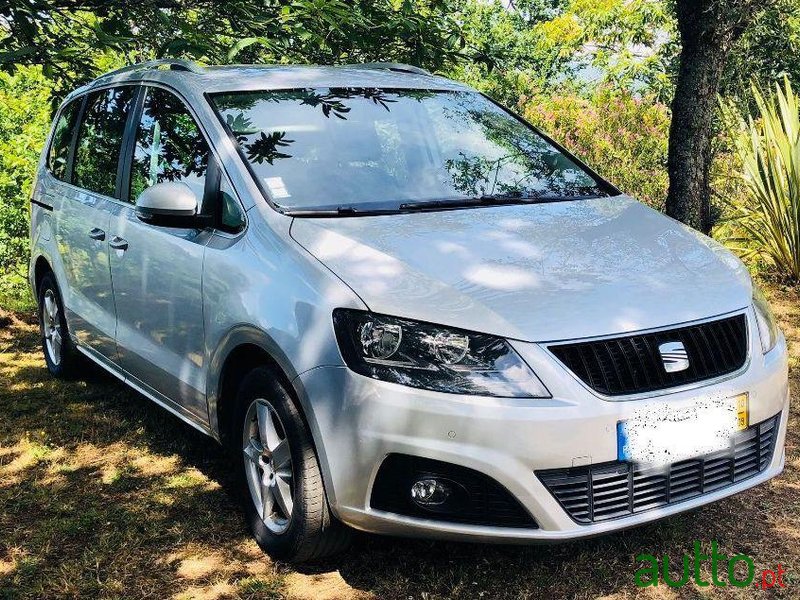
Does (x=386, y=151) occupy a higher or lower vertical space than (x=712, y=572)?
higher

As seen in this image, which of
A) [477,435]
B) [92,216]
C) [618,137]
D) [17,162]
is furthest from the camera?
[618,137]

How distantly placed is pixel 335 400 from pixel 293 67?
221 centimetres

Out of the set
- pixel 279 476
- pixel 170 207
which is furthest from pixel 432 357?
pixel 170 207

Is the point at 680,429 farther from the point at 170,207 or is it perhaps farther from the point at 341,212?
the point at 170,207

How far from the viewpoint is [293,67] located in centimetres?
452

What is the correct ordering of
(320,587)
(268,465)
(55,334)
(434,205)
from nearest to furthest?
(320,587) < (268,465) < (434,205) < (55,334)

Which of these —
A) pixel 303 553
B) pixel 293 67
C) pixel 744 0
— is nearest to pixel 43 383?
pixel 293 67

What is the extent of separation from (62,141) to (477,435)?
3862 mm

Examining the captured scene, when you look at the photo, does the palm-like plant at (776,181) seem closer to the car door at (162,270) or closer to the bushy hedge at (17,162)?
the car door at (162,270)

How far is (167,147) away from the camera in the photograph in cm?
416

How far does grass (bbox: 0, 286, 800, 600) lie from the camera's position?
10.7ft

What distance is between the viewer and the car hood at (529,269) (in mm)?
2863

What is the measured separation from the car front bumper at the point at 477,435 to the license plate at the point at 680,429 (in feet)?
0.08

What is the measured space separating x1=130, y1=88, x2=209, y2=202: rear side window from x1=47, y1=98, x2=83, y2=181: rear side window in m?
1.15
